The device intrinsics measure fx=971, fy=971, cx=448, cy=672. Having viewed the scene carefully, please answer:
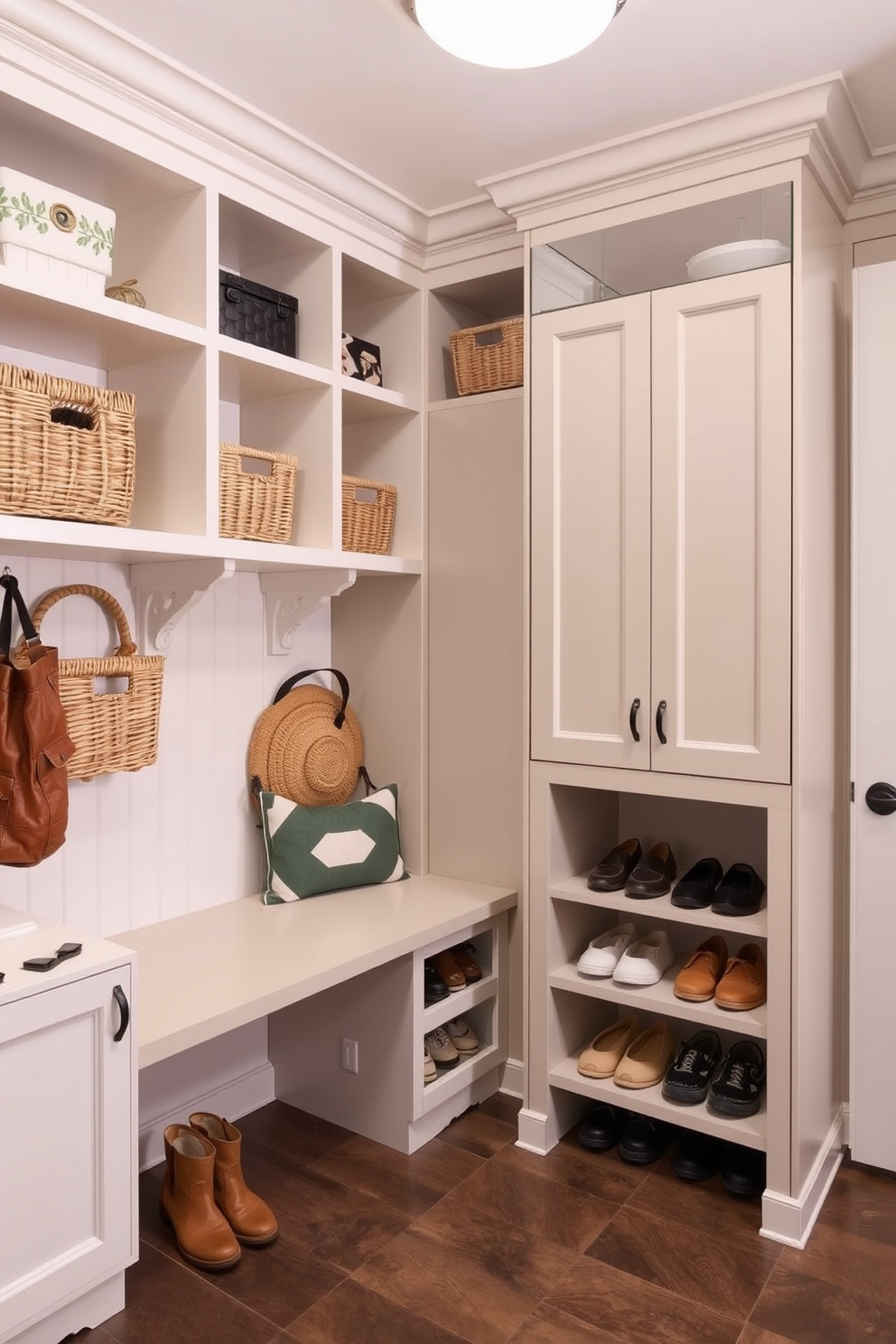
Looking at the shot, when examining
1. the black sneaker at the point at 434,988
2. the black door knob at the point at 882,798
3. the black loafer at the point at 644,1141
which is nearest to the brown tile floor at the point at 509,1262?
the black loafer at the point at 644,1141

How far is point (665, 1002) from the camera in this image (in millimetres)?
2338

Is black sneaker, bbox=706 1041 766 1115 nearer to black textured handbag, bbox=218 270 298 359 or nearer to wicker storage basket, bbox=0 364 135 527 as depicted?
wicker storage basket, bbox=0 364 135 527

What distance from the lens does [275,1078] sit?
2775 millimetres

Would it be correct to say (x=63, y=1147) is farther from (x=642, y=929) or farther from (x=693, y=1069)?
(x=642, y=929)

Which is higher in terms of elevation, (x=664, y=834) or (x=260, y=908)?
(x=664, y=834)

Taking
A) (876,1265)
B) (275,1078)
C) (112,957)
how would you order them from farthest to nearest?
(275,1078) → (876,1265) → (112,957)

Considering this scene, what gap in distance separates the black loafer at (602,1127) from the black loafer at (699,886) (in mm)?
607

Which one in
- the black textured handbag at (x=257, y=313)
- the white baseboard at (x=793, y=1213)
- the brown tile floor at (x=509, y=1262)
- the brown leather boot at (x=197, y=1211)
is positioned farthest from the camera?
the black textured handbag at (x=257, y=313)

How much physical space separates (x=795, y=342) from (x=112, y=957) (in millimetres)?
1855

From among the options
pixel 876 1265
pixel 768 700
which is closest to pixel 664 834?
pixel 768 700

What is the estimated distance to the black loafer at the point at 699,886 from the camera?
2.35 metres

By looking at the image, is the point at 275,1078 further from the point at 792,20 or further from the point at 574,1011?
the point at 792,20

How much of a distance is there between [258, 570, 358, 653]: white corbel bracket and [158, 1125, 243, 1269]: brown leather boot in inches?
51.4

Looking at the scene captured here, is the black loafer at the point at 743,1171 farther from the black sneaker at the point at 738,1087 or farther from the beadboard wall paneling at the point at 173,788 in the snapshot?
the beadboard wall paneling at the point at 173,788
